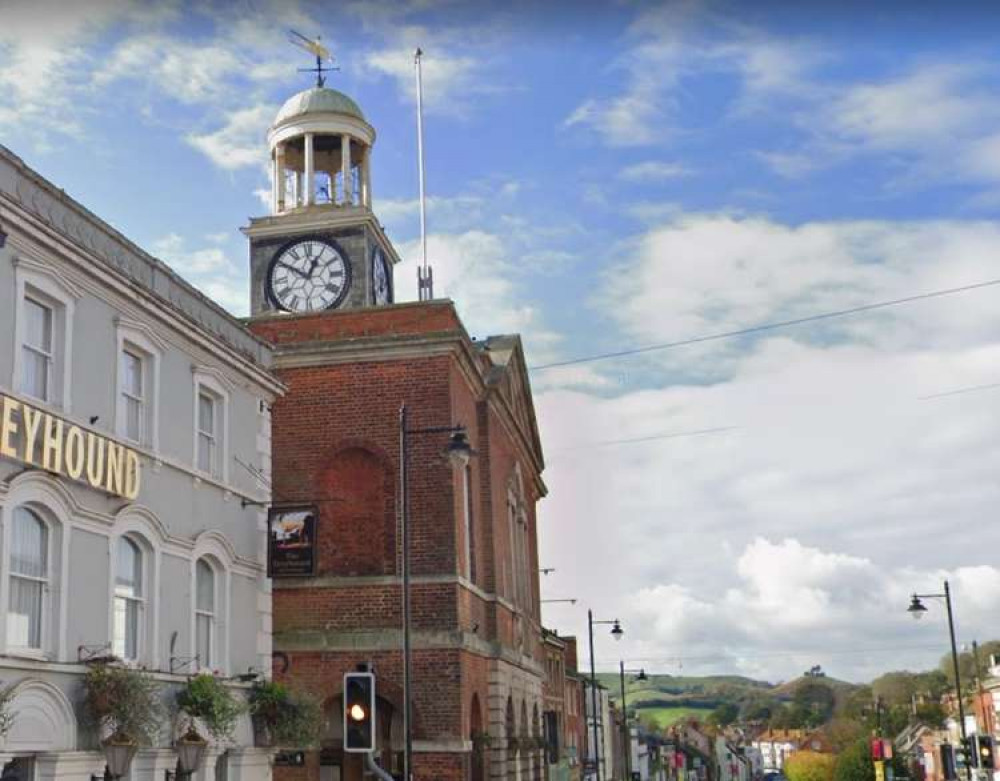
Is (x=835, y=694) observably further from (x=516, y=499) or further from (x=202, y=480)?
(x=202, y=480)

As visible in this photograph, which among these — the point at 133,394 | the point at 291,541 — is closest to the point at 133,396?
the point at 133,394

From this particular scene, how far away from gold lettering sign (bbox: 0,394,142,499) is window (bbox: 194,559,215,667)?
2.87 m

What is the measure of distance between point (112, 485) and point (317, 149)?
20.4 meters

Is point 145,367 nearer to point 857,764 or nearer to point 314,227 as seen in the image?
point 314,227

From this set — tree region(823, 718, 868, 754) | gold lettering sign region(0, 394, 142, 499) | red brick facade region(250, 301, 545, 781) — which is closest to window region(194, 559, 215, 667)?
gold lettering sign region(0, 394, 142, 499)

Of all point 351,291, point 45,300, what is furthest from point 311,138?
point 45,300

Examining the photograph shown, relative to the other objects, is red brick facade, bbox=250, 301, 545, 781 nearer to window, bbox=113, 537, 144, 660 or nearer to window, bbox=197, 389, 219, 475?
window, bbox=197, 389, 219, 475

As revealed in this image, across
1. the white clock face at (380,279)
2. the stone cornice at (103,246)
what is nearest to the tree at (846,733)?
the white clock face at (380,279)

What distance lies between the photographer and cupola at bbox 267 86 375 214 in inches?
1362

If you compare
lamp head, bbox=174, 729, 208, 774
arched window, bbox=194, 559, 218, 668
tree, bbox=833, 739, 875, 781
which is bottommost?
tree, bbox=833, 739, 875, 781

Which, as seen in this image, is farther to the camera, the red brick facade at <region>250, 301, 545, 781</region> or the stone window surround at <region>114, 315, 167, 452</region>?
the red brick facade at <region>250, 301, 545, 781</region>

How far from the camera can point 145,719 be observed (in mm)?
17031

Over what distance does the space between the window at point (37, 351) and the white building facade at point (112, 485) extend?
0.9 inches

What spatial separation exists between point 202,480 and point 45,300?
4.76 m
